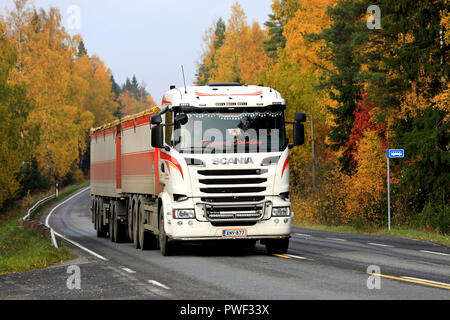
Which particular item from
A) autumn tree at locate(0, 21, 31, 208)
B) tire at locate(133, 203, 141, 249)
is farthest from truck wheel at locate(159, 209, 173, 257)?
autumn tree at locate(0, 21, 31, 208)

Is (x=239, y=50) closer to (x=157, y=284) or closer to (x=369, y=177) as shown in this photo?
(x=369, y=177)

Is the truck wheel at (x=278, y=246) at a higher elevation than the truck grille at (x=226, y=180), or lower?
lower

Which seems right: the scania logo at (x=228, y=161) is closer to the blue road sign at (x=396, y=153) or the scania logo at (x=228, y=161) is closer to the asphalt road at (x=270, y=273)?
the asphalt road at (x=270, y=273)

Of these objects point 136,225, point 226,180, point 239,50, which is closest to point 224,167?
point 226,180

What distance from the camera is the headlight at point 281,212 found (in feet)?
60.8

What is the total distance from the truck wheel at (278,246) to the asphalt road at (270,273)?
0.96ft

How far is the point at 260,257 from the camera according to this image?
1884cm

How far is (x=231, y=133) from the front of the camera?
60.8 ft

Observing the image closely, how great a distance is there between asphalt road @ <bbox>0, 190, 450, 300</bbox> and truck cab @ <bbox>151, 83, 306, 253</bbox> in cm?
78

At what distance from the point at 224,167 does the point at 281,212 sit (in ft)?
5.69

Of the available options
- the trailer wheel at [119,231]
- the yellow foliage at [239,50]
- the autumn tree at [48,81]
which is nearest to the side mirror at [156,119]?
the trailer wheel at [119,231]

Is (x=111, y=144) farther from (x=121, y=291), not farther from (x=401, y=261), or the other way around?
(x=121, y=291)

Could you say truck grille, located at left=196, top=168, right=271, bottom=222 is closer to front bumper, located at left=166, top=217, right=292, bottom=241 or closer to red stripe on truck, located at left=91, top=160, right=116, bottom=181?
front bumper, located at left=166, top=217, right=292, bottom=241

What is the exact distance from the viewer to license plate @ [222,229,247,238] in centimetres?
1827
